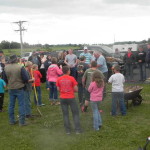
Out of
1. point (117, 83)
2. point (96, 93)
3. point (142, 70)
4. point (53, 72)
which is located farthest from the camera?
point (142, 70)

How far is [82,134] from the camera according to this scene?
702 cm

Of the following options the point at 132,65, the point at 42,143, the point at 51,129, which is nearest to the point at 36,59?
the point at 132,65

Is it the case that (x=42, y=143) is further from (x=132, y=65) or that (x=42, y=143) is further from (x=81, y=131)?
A: (x=132, y=65)

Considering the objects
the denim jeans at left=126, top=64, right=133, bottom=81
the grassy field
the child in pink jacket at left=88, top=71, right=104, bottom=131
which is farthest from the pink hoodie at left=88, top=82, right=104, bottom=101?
the denim jeans at left=126, top=64, right=133, bottom=81

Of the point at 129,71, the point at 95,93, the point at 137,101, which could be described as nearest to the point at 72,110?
the point at 95,93

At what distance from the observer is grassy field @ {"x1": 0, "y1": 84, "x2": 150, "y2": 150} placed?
6336 millimetres

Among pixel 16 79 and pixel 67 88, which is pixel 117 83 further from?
pixel 16 79

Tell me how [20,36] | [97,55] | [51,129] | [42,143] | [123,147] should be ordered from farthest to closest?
[20,36], [97,55], [51,129], [42,143], [123,147]

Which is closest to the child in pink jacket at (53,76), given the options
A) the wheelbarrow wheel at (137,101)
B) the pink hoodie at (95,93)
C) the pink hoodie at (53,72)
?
the pink hoodie at (53,72)

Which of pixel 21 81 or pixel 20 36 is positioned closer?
pixel 21 81

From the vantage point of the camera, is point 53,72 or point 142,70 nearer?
point 53,72

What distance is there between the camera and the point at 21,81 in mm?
7879

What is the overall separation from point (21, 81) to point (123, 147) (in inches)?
132

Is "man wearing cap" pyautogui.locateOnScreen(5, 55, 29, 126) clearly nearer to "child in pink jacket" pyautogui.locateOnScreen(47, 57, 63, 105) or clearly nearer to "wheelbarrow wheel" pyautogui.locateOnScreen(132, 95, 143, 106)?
"child in pink jacket" pyautogui.locateOnScreen(47, 57, 63, 105)
